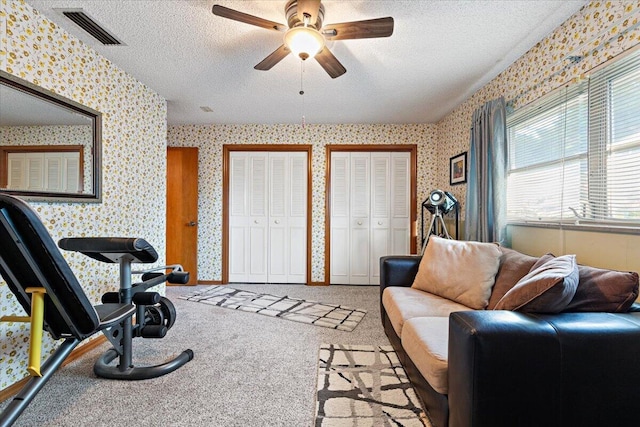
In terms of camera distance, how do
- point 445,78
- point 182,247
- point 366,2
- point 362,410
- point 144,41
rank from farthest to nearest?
point 182,247 → point 445,78 → point 144,41 → point 366,2 → point 362,410

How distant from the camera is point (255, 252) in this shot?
437 cm

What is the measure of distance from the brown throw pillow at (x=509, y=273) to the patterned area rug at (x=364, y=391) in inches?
30.7

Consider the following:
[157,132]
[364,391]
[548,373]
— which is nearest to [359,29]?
[548,373]

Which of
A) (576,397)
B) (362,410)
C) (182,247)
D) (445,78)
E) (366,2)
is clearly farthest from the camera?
(182,247)

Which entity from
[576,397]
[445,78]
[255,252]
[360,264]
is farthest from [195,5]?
[360,264]

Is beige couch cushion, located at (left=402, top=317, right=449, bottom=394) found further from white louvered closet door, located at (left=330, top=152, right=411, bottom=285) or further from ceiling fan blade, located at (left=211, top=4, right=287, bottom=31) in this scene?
white louvered closet door, located at (left=330, top=152, right=411, bottom=285)

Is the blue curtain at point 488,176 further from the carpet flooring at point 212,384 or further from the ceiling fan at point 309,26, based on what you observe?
the ceiling fan at point 309,26

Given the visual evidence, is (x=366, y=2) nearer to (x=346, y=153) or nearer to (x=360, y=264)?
(x=346, y=153)

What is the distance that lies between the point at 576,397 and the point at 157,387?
2.07 metres

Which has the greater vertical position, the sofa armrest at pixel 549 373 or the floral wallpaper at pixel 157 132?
the floral wallpaper at pixel 157 132

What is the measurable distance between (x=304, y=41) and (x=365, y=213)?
292 cm

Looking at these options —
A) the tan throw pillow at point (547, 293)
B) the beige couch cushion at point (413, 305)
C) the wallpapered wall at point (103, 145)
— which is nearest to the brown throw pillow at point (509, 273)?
the beige couch cushion at point (413, 305)

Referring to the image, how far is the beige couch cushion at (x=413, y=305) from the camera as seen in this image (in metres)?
1.88

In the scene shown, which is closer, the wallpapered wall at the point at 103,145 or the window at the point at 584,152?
the window at the point at 584,152
